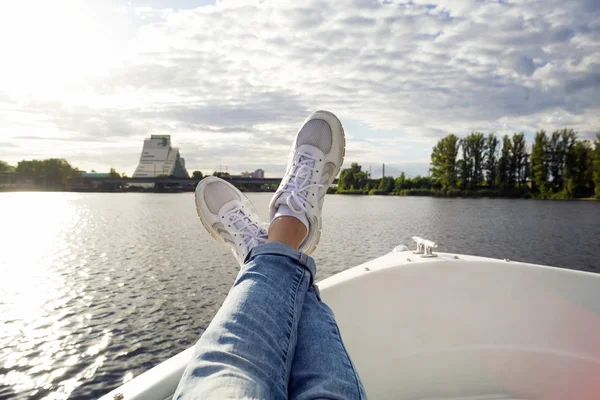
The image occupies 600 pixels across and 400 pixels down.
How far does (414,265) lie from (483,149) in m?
37.4

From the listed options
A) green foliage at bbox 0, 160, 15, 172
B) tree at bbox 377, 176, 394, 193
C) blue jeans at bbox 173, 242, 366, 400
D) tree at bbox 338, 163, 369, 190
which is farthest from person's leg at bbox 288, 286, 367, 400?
green foliage at bbox 0, 160, 15, 172

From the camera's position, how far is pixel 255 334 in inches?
22.8

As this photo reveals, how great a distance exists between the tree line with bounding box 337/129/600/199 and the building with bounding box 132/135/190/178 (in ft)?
118

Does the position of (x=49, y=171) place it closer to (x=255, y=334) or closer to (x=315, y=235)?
(x=315, y=235)

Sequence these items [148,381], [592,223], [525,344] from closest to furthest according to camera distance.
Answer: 1. [148,381]
2. [525,344]
3. [592,223]

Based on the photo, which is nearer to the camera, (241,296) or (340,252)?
(241,296)

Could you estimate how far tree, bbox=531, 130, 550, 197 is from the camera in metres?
30.7

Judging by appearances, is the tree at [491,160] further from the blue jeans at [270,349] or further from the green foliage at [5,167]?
the green foliage at [5,167]

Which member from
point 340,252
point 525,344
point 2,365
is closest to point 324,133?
Result: point 525,344

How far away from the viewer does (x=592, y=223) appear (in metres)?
13.5

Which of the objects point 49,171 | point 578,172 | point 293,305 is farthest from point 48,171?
point 578,172

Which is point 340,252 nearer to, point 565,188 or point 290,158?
point 290,158

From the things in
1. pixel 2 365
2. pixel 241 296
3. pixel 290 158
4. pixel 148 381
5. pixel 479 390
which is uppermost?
pixel 290 158

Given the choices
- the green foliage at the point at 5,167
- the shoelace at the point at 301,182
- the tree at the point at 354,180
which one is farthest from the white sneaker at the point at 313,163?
the green foliage at the point at 5,167
